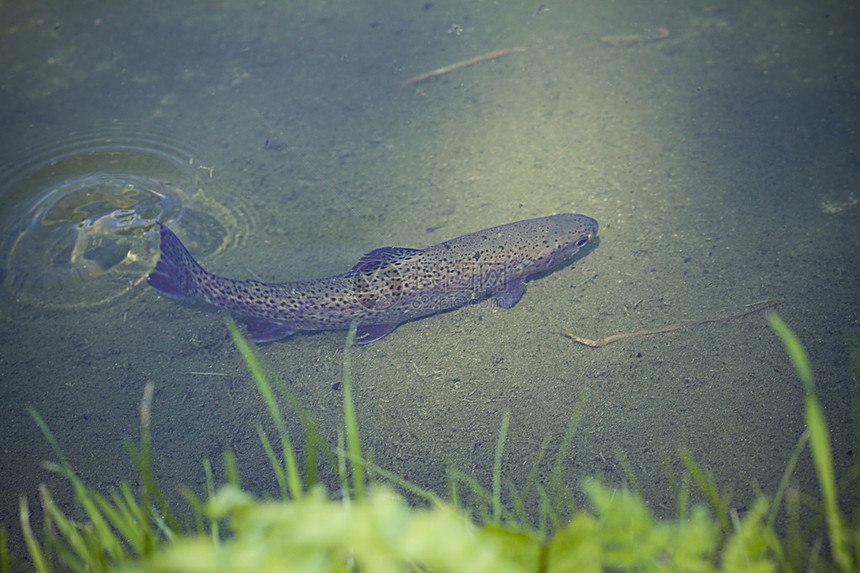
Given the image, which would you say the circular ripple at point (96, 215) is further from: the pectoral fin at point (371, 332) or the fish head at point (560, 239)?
the fish head at point (560, 239)

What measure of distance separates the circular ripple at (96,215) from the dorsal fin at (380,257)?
1671 millimetres

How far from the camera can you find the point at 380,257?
4.67 metres

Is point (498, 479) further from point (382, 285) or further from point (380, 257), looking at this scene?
point (380, 257)

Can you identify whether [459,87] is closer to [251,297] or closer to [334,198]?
[334,198]

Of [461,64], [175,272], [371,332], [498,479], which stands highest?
[461,64]

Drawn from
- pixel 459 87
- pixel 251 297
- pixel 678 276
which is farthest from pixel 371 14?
pixel 678 276

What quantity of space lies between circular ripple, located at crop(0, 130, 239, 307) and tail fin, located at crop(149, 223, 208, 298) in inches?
23.4

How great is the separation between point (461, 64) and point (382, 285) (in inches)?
162

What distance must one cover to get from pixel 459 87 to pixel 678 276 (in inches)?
150

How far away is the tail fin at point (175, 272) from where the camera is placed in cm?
462

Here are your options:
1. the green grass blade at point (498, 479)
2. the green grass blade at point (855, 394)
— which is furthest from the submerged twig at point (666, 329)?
the green grass blade at point (498, 479)

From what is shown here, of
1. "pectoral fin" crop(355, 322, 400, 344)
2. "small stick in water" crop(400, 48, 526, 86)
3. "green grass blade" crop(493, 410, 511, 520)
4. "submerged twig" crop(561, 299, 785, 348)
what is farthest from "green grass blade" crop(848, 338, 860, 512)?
"small stick in water" crop(400, 48, 526, 86)

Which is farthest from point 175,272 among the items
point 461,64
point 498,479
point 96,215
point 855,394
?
point 855,394

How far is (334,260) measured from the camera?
523 centimetres
